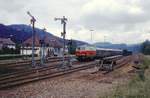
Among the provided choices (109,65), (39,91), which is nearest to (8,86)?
(39,91)

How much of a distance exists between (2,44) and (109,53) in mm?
28308

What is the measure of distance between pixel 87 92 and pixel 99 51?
42.3m

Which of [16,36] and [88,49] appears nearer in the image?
[88,49]

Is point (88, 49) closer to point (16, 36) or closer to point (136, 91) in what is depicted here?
point (136, 91)

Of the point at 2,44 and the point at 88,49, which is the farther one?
the point at 2,44

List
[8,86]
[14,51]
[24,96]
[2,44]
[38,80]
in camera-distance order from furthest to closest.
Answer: [2,44] → [14,51] → [38,80] → [8,86] → [24,96]

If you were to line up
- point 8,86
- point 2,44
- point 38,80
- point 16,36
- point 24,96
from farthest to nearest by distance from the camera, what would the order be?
point 16,36
point 2,44
point 38,80
point 8,86
point 24,96

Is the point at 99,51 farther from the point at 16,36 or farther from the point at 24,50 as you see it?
the point at 16,36

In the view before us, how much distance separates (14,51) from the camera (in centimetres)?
7556

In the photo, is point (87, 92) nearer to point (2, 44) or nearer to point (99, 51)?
point (99, 51)

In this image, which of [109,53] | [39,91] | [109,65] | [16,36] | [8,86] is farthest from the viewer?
[16,36]

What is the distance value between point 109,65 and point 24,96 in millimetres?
22085

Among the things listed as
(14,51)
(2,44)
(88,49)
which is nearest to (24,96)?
(88,49)

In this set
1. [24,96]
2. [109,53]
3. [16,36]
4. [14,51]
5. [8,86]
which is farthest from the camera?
[16,36]
